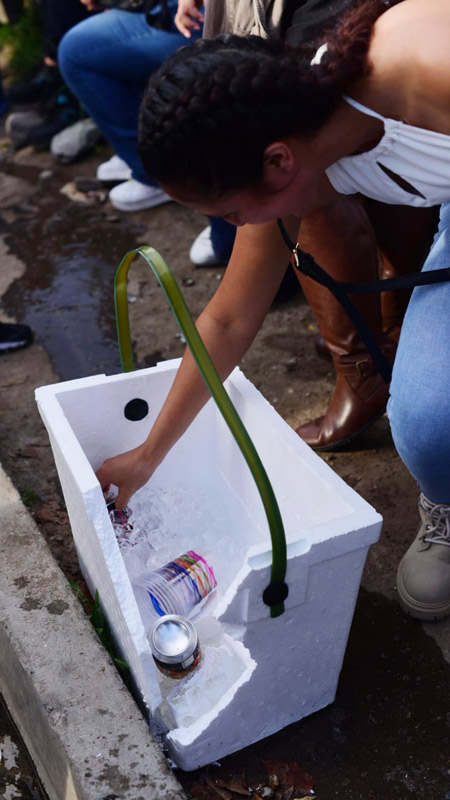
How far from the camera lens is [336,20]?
155 cm

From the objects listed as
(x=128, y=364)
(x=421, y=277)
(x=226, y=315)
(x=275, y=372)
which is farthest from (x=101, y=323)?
(x=421, y=277)

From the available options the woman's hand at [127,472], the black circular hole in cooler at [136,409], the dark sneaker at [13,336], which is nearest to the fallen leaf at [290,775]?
the woman's hand at [127,472]

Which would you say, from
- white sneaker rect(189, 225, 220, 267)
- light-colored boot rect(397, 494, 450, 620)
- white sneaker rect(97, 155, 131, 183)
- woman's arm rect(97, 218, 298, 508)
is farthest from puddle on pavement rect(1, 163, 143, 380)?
light-colored boot rect(397, 494, 450, 620)

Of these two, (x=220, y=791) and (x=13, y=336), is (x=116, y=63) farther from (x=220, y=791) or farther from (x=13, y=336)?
(x=220, y=791)

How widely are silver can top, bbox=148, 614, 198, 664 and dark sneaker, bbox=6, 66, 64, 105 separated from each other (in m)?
4.48

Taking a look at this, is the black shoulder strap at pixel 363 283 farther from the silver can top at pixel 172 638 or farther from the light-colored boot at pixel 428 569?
the silver can top at pixel 172 638

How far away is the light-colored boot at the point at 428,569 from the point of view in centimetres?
185

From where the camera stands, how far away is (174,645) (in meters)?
1.59

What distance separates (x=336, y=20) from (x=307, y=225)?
0.68 metres

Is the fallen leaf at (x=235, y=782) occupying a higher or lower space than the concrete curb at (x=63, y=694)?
lower

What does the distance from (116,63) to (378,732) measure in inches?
119

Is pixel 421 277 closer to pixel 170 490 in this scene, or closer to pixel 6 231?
pixel 170 490

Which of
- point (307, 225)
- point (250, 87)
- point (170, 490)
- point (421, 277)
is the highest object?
point (250, 87)

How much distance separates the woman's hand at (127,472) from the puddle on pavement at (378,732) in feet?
1.70
